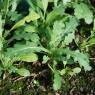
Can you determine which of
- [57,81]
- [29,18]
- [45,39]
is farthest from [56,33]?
[57,81]

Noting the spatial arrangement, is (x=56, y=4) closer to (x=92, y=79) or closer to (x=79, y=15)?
(x=79, y=15)

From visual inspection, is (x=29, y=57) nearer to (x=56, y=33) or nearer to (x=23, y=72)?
(x=23, y=72)

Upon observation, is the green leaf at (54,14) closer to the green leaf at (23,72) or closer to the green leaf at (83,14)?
the green leaf at (83,14)

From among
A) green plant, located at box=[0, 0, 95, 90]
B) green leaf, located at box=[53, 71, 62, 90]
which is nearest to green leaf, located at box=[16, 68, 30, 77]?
green plant, located at box=[0, 0, 95, 90]

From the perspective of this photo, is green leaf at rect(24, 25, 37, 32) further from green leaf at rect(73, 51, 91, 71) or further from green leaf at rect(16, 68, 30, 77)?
green leaf at rect(73, 51, 91, 71)

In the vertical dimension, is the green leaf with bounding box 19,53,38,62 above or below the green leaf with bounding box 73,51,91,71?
below

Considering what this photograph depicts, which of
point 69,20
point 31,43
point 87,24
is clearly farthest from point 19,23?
point 87,24

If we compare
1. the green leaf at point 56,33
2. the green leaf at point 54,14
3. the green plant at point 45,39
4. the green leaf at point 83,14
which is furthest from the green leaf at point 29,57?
the green leaf at point 83,14

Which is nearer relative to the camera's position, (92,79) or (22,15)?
(92,79)
